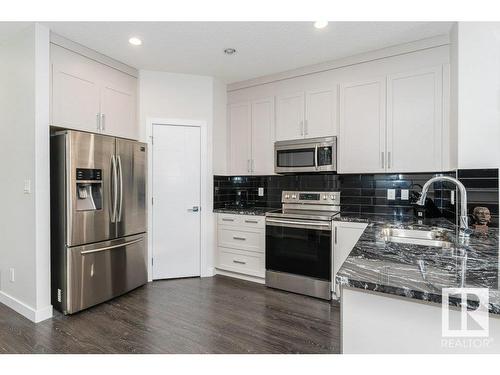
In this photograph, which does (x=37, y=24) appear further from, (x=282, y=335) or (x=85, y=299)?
(x=282, y=335)

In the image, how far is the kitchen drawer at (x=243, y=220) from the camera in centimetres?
352

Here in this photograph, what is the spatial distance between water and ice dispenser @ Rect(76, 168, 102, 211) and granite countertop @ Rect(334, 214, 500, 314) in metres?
2.47

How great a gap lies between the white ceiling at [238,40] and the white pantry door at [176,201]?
2.86 ft

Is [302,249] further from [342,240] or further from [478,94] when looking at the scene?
[478,94]

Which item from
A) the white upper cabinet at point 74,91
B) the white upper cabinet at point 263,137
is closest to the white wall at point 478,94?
the white upper cabinet at point 263,137

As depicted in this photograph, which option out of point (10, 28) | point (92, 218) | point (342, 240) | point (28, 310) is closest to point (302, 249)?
point (342, 240)

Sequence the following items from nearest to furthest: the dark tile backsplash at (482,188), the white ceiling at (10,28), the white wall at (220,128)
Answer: the dark tile backsplash at (482,188)
the white ceiling at (10,28)
the white wall at (220,128)

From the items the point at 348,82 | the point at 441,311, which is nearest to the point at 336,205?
the point at 348,82

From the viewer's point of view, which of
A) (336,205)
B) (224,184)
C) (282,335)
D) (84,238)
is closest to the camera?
(282,335)

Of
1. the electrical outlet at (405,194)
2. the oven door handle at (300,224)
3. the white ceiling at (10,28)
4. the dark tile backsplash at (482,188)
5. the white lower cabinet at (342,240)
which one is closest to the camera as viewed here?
the dark tile backsplash at (482,188)

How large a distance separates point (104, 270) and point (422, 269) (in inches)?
112

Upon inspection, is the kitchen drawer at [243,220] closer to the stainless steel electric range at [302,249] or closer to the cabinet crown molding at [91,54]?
the stainless steel electric range at [302,249]
